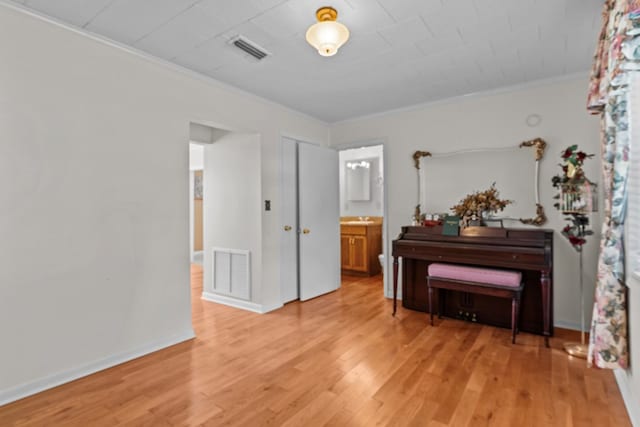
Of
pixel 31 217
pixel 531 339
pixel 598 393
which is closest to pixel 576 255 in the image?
pixel 531 339

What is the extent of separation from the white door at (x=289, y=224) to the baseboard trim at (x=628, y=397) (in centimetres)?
302

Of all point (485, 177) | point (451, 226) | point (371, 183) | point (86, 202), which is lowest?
point (451, 226)

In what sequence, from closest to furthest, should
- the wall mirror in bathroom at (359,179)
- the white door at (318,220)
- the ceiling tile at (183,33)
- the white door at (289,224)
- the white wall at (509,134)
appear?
1. the ceiling tile at (183,33)
2. the white wall at (509,134)
3. the white door at (289,224)
4. the white door at (318,220)
5. the wall mirror in bathroom at (359,179)

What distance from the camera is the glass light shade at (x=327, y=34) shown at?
6.32 ft

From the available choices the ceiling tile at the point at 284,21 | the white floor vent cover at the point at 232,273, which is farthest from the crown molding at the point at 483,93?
the white floor vent cover at the point at 232,273

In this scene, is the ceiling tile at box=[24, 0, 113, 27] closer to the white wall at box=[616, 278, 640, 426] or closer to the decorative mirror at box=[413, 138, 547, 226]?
the decorative mirror at box=[413, 138, 547, 226]

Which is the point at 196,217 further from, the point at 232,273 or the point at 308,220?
the point at 308,220

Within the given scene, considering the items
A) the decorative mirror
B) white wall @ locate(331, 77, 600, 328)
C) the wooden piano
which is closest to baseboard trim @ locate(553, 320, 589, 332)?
white wall @ locate(331, 77, 600, 328)

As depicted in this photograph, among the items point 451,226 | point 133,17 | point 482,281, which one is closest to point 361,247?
point 451,226

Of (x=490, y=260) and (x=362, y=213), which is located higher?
(x=362, y=213)

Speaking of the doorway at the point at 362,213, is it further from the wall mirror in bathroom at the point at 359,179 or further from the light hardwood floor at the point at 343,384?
the light hardwood floor at the point at 343,384

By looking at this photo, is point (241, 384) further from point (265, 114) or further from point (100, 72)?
point (265, 114)

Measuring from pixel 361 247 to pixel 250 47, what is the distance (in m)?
3.68

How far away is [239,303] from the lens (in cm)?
389
